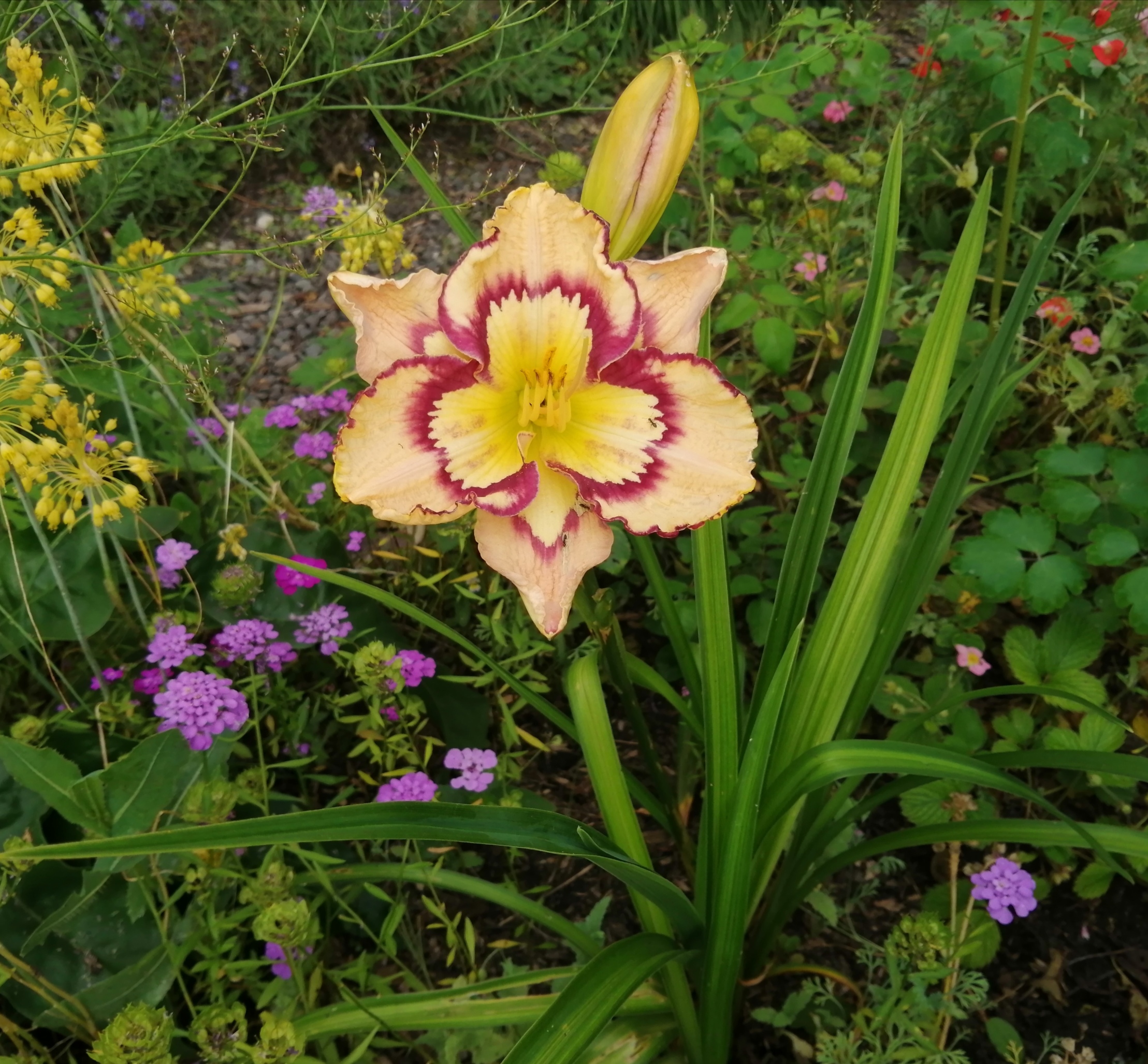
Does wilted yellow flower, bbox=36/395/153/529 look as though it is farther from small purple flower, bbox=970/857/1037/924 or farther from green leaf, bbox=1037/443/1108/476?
green leaf, bbox=1037/443/1108/476

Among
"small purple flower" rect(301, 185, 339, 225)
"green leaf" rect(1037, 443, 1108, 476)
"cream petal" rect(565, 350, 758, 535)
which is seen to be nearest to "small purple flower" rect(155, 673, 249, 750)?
"cream petal" rect(565, 350, 758, 535)

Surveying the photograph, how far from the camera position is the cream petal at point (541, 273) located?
812 mm

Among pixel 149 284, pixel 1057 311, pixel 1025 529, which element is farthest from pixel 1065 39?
pixel 149 284

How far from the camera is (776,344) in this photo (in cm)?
168

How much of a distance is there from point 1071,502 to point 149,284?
1661 mm

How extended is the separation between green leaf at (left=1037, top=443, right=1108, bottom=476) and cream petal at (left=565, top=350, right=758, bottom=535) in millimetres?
993

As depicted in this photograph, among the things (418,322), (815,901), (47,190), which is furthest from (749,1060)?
(47,190)

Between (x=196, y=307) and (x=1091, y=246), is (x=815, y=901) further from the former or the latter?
(x=196, y=307)

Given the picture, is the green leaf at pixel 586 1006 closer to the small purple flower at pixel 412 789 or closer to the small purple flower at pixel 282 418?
the small purple flower at pixel 412 789

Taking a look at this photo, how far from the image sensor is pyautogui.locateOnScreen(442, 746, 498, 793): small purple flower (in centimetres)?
128

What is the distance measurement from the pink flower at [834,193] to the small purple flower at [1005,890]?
152cm

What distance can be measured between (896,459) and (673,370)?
49 cm

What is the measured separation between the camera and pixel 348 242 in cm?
149

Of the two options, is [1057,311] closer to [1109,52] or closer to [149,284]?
[1109,52]
